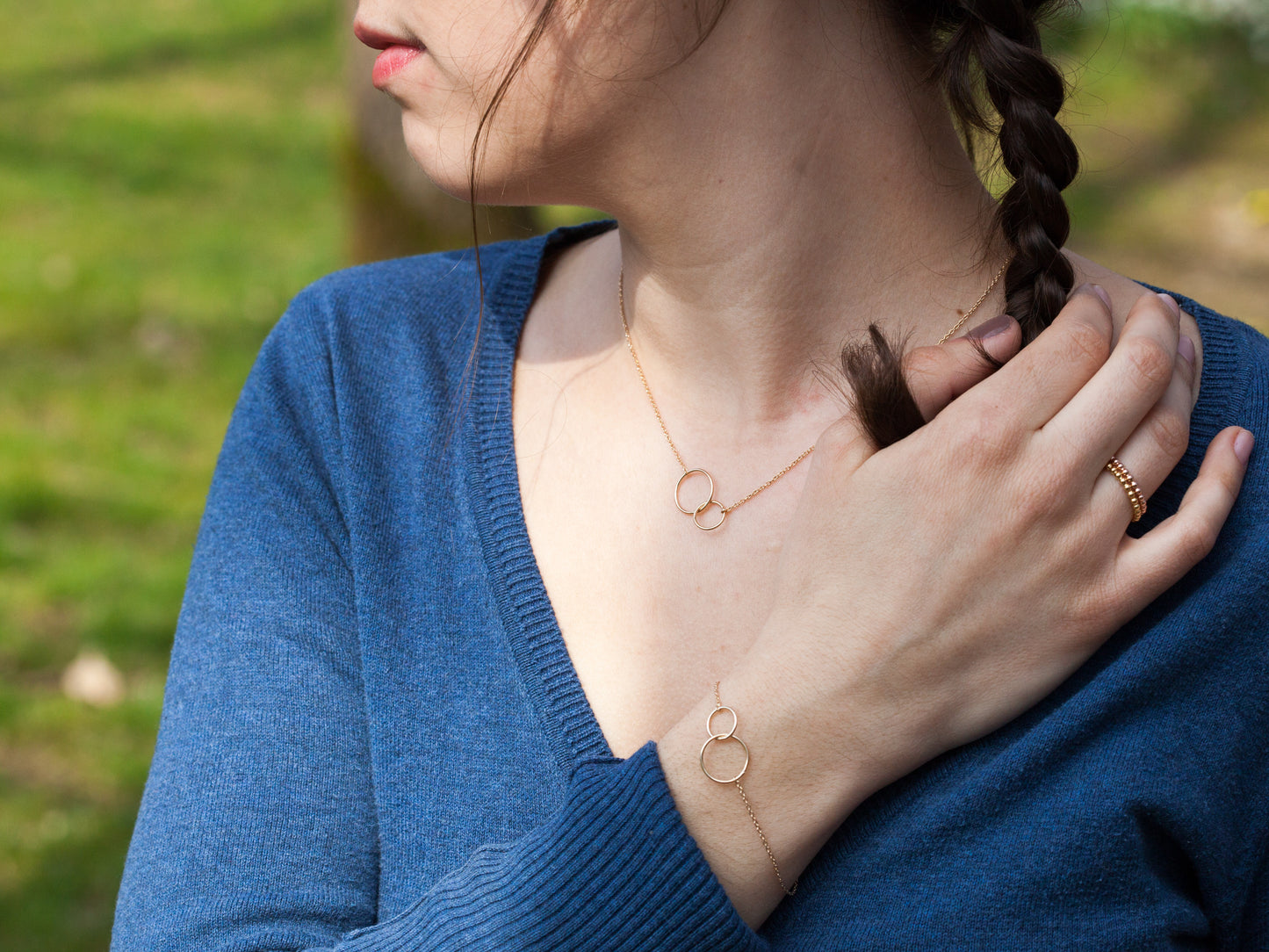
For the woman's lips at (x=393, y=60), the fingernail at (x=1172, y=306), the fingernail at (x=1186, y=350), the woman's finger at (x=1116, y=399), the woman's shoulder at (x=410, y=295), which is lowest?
the fingernail at (x=1186, y=350)

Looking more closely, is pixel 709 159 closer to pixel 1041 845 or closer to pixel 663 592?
pixel 663 592

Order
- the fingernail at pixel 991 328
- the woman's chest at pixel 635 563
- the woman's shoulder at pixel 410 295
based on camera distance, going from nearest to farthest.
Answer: the fingernail at pixel 991 328
the woman's chest at pixel 635 563
the woman's shoulder at pixel 410 295

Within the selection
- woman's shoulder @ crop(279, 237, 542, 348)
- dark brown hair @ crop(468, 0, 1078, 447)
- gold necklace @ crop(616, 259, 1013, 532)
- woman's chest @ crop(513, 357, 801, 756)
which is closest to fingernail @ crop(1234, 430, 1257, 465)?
dark brown hair @ crop(468, 0, 1078, 447)

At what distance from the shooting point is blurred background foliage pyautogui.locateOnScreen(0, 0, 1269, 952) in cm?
359

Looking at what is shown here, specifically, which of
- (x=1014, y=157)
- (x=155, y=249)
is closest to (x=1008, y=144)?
(x=1014, y=157)

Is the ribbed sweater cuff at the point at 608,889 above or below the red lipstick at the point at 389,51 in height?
below

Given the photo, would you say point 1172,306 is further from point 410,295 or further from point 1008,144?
point 410,295

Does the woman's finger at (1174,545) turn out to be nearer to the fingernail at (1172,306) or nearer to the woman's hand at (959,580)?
the woman's hand at (959,580)

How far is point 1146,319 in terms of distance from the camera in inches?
53.2

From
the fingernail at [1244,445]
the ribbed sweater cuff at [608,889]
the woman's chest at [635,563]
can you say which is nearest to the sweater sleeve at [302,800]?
the ribbed sweater cuff at [608,889]

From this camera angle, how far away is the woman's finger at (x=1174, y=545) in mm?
1258

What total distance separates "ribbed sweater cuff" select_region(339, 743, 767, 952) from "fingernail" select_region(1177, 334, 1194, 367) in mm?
723

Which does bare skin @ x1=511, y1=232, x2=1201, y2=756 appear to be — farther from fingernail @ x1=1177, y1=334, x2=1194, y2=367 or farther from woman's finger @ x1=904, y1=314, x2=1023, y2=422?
woman's finger @ x1=904, y1=314, x2=1023, y2=422

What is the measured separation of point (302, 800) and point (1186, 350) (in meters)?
1.13
